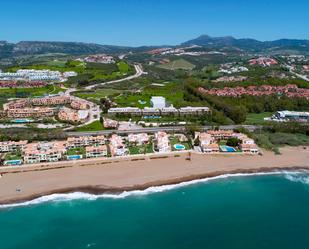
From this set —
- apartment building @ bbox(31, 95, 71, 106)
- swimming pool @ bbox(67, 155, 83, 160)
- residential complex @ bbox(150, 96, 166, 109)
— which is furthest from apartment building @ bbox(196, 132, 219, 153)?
apartment building @ bbox(31, 95, 71, 106)

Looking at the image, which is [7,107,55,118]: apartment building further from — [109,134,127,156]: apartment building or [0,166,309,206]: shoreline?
[0,166,309,206]: shoreline

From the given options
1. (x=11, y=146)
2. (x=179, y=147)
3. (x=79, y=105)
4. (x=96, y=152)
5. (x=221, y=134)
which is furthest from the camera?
(x=79, y=105)

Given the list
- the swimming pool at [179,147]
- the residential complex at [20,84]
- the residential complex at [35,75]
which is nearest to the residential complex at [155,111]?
the swimming pool at [179,147]

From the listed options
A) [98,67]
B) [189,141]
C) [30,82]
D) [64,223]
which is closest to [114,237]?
[64,223]

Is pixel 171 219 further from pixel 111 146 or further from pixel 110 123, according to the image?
pixel 110 123

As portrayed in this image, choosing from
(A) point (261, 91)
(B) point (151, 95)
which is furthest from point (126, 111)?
(A) point (261, 91)

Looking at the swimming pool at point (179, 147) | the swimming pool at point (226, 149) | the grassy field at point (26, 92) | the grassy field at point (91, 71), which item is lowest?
the swimming pool at point (226, 149)

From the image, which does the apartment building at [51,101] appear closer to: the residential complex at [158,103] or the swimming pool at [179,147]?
the residential complex at [158,103]
